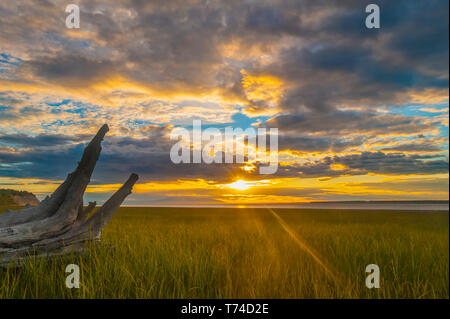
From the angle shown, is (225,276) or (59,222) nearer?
(225,276)

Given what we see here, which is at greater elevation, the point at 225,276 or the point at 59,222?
the point at 59,222

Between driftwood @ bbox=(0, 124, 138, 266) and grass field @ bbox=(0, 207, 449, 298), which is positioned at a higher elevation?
driftwood @ bbox=(0, 124, 138, 266)

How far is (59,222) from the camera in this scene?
18.4 ft

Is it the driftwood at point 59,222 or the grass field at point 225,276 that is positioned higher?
the driftwood at point 59,222

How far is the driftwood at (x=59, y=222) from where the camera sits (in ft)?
17.2

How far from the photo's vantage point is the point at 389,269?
6.18 metres

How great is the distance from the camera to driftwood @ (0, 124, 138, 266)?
5230mm

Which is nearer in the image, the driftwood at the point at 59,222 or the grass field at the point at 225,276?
the grass field at the point at 225,276

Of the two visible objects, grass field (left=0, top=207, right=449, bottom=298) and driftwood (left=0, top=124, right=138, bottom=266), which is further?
driftwood (left=0, top=124, right=138, bottom=266)
